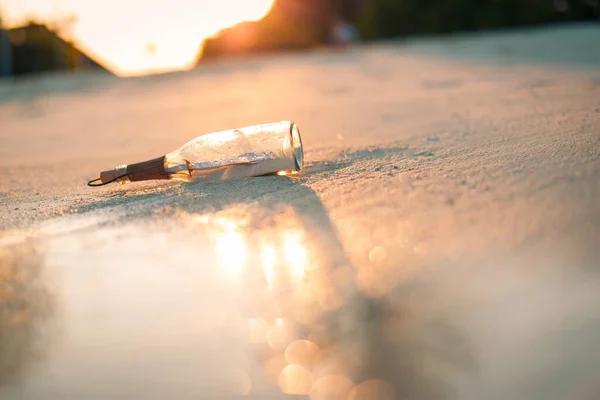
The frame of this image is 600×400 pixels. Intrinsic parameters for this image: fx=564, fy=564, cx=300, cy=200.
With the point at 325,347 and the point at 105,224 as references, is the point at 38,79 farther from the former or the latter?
the point at 325,347

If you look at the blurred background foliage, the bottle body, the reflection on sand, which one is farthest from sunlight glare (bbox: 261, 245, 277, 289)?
the blurred background foliage

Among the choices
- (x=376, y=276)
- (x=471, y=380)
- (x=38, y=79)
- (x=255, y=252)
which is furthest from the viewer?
(x=38, y=79)

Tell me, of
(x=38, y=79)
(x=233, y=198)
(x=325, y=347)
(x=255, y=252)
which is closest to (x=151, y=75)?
(x=38, y=79)

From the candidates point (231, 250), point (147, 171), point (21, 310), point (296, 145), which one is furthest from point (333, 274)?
point (147, 171)

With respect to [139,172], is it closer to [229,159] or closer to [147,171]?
[147,171]

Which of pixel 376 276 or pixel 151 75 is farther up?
pixel 151 75

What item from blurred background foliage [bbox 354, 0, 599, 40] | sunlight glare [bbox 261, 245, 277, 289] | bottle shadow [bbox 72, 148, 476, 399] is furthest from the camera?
blurred background foliage [bbox 354, 0, 599, 40]

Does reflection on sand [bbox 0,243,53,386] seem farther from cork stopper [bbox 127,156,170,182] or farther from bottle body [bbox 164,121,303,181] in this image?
bottle body [bbox 164,121,303,181]
